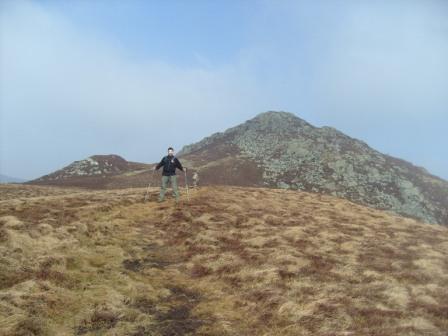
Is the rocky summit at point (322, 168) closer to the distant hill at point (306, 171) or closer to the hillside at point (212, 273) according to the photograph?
the distant hill at point (306, 171)

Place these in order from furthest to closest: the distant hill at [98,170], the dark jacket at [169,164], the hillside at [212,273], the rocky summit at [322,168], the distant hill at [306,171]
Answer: the distant hill at [98,170] < the rocky summit at [322,168] < the distant hill at [306,171] < the dark jacket at [169,164] < the hillside at [212,273]

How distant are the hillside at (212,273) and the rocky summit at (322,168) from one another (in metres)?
52.1

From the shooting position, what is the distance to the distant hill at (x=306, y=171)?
8019cm

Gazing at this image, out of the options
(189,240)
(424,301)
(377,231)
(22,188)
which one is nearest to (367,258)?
(424,301)

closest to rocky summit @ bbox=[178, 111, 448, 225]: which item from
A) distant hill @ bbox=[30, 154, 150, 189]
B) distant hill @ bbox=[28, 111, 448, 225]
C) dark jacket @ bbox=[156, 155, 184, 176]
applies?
distant hill @ bbox=[28, 111, 448, 225]

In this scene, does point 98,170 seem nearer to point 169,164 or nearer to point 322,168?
point 322,168

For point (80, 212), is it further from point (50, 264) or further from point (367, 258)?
point (367, 258)

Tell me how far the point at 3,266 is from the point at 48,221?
7.76 meters

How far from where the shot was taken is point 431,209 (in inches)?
3150

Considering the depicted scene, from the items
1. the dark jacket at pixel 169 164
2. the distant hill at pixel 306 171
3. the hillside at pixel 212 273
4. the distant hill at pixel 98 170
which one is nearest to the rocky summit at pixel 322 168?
the distant hill at pixel 306 171

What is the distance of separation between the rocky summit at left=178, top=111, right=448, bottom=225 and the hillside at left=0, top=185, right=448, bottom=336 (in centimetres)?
5211

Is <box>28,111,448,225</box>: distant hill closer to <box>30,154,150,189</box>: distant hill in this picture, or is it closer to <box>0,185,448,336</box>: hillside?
<box>30,154,150,189</box>: distant hill

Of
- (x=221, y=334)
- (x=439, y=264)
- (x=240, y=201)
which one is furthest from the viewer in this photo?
(x=240, y=201)

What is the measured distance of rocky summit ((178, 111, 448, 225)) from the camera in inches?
3204
